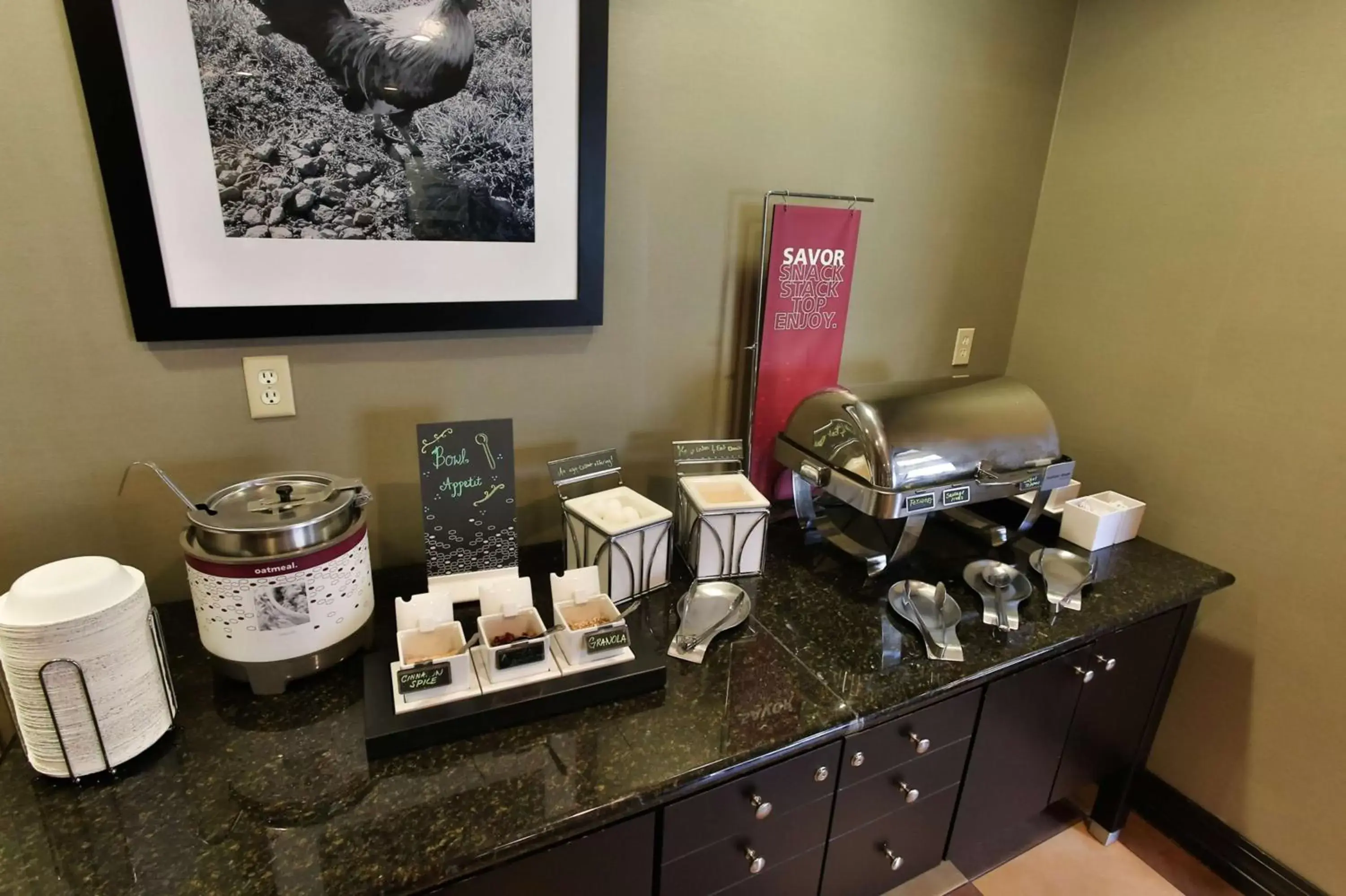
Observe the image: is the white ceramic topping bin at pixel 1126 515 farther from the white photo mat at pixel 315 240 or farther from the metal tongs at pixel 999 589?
the white photo mat at pixel 315 240

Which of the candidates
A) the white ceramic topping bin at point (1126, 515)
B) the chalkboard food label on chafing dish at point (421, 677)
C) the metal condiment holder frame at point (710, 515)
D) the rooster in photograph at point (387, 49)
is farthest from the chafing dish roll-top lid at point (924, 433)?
the rooster in photograph at point (387, 49)

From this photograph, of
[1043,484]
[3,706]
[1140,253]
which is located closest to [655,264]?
[1043,484]

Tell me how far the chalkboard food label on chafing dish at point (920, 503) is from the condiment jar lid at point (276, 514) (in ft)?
3.21

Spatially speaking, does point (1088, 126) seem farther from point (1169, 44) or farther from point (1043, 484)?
point (1043, 484)

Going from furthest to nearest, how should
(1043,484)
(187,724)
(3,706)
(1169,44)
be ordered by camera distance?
(1169,44)
(1043,484)
(3,706)
(187,724)

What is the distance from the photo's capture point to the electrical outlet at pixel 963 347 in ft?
6.31

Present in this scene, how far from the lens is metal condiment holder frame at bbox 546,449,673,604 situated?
1248mm

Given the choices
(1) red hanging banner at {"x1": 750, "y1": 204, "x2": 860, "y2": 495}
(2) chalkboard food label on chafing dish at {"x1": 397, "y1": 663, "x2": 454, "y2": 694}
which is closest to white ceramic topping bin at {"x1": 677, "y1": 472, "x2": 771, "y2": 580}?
(1) red hanging banner at {"x1": 750, "y1": 204, "x2": 860, "y2": 495}

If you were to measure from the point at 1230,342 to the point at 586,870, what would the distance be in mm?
1712

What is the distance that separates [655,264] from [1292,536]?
4.96 ft

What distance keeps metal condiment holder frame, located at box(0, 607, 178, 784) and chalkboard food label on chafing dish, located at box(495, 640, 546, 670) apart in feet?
1.47

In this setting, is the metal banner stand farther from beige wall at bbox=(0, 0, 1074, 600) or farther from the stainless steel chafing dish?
the stainless steel chafing dish

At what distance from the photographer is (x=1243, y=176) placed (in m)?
1.49

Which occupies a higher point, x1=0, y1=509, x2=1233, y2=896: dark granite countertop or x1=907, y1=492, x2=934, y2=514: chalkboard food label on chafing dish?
x1=907, y1=492, x2=934, y2=514: chalkboard food label on chafing dish
